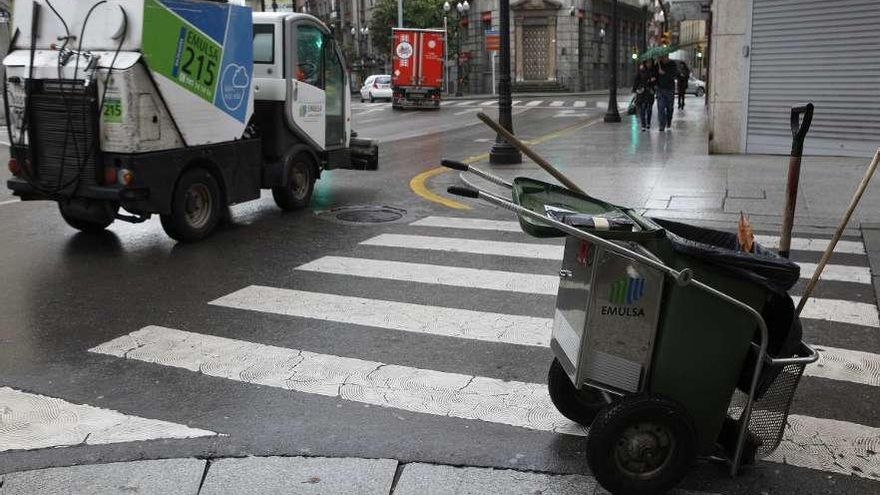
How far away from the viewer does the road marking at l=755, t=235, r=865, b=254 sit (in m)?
7.88

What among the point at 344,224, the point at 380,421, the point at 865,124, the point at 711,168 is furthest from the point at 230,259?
the point at 865,124

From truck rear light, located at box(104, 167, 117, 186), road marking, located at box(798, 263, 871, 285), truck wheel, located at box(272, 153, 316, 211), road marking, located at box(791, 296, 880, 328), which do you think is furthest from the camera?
truck wheel, located at box(272, 153, 316, 211)

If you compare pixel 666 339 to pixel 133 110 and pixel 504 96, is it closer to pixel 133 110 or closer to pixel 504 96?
pixel 133 110

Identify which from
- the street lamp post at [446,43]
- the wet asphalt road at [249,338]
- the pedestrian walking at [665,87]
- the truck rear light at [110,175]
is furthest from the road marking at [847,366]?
the street lamp post at [446,43]

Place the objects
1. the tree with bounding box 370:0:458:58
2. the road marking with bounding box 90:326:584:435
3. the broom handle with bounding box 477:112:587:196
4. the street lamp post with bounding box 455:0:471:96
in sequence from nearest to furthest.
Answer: the broom handle with bounding box 477:112:587:196
the road marking with bounding box 90:326:584:435
the street lamp post with bounding box 455:0:471:96
the tree with bounding box 370:0:458:58

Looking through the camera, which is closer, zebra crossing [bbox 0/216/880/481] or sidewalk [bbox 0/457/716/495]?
sidewalk [bbox 0/457/716/495]

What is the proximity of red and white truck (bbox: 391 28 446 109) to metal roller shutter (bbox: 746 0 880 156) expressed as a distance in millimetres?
→ 22161

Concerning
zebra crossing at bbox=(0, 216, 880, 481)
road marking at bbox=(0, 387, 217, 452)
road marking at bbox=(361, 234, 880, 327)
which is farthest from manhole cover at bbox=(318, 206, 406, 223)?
road marking at bbox=(0, 387, 217, 452)

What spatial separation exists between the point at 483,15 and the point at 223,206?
51.2 metres

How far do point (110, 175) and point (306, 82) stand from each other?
3.25m

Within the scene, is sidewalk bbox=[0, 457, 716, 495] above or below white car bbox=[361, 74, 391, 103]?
below

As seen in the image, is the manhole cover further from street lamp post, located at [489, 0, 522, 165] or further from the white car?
the white car

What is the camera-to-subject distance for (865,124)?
44.8ft

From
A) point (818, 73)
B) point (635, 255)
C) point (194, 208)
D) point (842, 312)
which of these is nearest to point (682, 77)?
point (818, 73)
